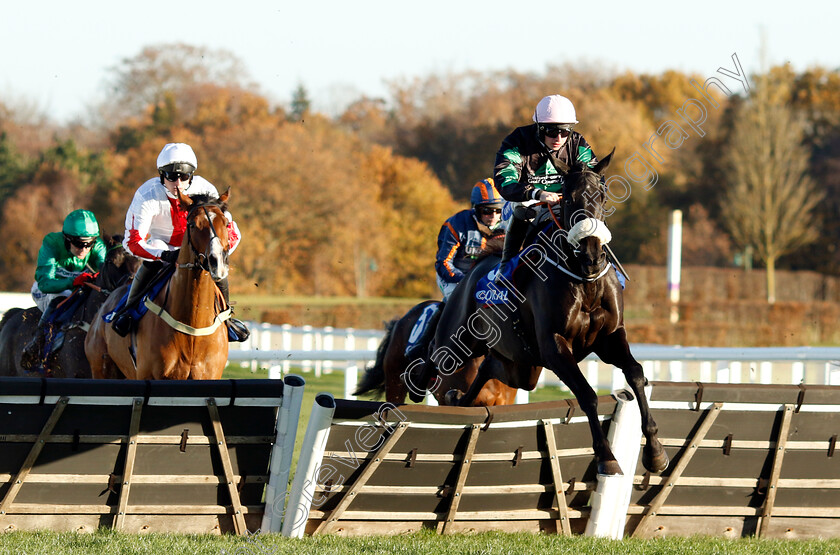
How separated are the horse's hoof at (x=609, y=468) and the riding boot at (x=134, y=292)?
3550mm

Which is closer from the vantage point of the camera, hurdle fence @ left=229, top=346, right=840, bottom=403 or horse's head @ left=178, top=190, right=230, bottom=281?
horse's head @ left=178, top=190, right=230, bottom=281

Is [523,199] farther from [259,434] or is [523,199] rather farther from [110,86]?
[110,86]

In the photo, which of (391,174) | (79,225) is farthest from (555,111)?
(391,174)

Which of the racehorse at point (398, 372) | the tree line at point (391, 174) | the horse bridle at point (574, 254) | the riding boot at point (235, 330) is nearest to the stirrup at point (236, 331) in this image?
the riding boot at point (235, 330)

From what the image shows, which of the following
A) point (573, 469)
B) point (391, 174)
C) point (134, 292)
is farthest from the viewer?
point (391, 174)

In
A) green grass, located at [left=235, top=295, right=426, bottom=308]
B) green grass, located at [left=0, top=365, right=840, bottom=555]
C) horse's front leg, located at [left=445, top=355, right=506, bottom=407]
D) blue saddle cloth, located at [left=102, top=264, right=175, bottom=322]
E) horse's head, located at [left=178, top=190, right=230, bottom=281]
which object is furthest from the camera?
green grass, located at [left=235, top=295, right=426, bottom=308]

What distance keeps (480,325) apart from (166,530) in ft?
8.26

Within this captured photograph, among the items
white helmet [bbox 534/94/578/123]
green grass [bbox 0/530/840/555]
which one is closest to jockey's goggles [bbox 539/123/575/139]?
white helmet [bbox 534/94/578/123]

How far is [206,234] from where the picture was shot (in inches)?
269

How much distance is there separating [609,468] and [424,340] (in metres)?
2.85

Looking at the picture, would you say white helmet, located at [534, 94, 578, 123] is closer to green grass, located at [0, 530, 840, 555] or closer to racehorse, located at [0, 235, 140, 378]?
green grass, located at [0, 530, 840, 555]

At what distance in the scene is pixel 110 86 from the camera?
4566cm

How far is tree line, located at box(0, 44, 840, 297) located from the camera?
31.9 meters

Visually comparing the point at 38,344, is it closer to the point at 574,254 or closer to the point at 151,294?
the point at 151,294
